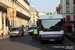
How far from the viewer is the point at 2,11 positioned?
37.3 meters

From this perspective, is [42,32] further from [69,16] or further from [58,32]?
[69,16]

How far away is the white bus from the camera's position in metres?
13.7

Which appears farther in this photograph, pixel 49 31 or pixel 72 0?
pixel 72 0

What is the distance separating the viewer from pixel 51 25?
13930mm

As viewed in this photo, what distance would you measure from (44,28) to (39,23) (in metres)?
0.71

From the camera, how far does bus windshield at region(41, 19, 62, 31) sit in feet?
45.2

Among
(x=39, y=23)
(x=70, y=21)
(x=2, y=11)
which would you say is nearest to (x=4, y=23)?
(x=2, y=11)

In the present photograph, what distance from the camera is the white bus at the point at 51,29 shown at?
13.7 meters

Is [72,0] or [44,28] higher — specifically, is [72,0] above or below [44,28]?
above

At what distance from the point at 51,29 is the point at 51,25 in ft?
1.30

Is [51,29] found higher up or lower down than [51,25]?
lower down

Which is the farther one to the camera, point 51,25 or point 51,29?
point 51,25

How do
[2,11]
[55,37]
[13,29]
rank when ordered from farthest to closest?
[2,11]
[13,29]
[55,37]

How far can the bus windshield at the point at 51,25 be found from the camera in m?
13.8
